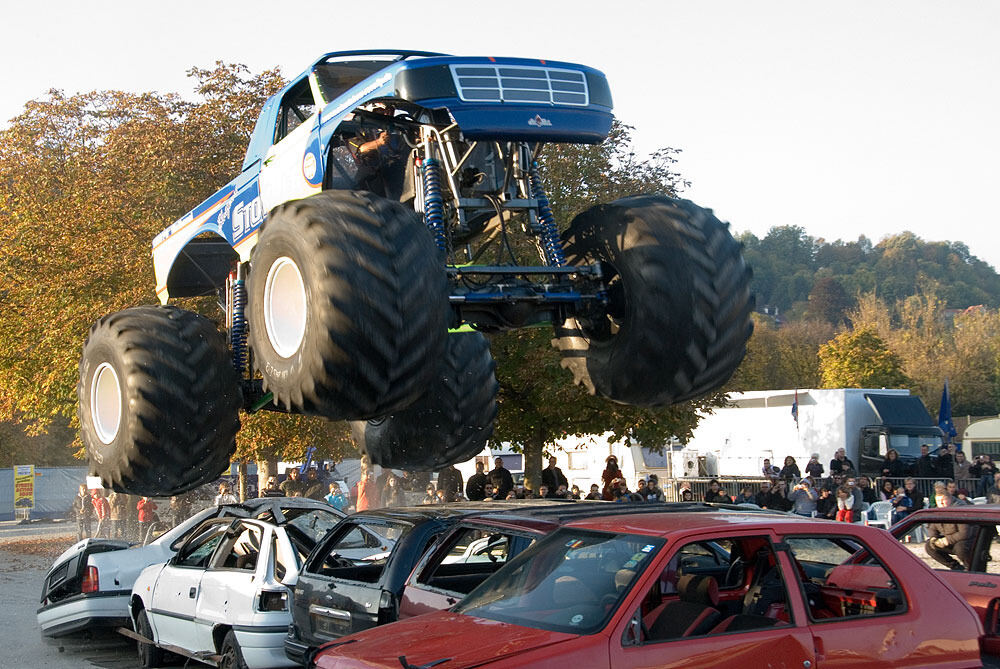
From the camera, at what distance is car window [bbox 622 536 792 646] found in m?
4.93

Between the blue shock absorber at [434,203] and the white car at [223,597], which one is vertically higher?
the blue shock absorber at [434,203]

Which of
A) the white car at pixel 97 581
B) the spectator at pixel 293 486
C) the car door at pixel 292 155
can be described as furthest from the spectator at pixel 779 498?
the car door at pixel 292 155

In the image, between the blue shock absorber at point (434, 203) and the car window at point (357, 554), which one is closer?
the blue shock absorber at point (434, 203)

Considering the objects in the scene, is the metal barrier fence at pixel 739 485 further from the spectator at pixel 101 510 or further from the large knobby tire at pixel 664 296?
the spectator at pixel 101 510

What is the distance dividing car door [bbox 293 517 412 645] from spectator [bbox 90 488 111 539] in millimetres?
19166

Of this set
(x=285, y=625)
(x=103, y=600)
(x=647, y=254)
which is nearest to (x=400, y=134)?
(x=647, y=254)

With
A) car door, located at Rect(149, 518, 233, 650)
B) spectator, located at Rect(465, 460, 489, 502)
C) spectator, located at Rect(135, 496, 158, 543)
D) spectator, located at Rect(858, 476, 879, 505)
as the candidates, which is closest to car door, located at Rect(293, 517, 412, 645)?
car door, located at Rect(149, 518, 233, 650)

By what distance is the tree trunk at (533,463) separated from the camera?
20328 mm

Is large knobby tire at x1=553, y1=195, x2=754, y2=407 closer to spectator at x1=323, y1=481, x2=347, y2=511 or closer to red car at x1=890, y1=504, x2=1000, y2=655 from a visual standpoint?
red car at x1=890, y1=504, x2=1000, y2=655

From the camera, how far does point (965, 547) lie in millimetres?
7266

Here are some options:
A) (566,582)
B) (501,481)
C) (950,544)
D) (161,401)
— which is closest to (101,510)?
(501,481)

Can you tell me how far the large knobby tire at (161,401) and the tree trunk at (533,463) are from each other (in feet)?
37.8

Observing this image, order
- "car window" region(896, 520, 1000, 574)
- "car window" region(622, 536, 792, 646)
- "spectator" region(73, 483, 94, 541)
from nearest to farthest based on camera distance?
"car window" region(622, 536, 792, 646) < "car window" region(896, 520, 1000, 574) < "spectator" region(73, 483, 94, 541)

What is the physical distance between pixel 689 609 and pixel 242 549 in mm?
6148
